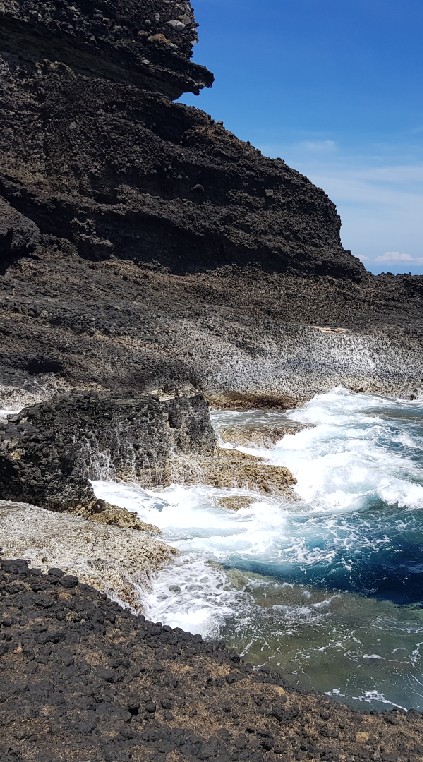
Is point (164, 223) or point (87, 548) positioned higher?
point (164, 223)

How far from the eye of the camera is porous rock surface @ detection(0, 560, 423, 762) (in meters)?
8.30

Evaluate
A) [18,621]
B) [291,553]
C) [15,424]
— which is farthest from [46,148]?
[18,621]

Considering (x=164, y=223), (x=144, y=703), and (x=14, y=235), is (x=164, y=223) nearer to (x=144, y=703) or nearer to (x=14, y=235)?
(x=14, y=235)

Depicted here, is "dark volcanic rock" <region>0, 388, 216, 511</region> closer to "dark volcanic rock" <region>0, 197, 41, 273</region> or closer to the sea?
the sea

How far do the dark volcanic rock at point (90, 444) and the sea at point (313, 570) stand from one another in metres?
0.90

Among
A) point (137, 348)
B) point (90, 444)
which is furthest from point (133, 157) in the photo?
point (90, 444)

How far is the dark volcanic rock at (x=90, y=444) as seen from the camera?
17.7 m

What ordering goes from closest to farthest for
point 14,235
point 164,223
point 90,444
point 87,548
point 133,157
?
point 87,548
point 90,444
point 14,235
point 164,223
point 133,157

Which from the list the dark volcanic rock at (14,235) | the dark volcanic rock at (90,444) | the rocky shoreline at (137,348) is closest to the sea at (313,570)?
the dark volcanic rock at (90,444)

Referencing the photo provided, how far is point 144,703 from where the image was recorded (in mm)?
9258

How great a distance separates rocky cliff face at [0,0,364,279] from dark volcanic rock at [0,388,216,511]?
869 inches

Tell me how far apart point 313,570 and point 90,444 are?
24.3 ft

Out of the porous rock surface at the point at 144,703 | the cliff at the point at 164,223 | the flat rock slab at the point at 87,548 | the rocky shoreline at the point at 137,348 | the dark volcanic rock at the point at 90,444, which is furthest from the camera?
the cliff at the point at 164,223

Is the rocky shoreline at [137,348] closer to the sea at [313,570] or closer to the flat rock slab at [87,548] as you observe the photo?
the flat rock slab at [87,548]
